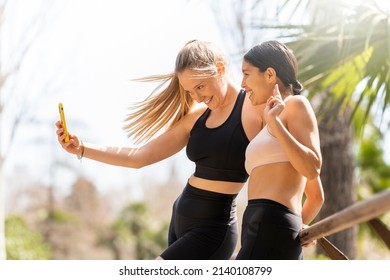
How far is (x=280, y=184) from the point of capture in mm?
2252

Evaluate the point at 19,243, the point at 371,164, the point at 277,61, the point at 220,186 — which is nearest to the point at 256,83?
the point at 277,61

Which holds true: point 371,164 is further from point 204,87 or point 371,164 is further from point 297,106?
point 297,106

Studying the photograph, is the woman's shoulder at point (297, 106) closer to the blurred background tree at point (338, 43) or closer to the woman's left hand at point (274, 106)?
the woman's left hand at point (274, 106)

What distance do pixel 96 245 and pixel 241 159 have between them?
55.5 feet

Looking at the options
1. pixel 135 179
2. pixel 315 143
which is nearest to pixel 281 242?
pixel 315 143

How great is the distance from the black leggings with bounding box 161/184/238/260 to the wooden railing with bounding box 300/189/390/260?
0.38 metres

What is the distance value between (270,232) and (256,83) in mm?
483

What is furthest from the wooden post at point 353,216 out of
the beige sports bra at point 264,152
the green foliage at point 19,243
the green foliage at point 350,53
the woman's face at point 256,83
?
the green foliage at point 19,243

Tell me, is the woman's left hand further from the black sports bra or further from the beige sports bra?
the black sports bra

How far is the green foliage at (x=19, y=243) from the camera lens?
11.7m

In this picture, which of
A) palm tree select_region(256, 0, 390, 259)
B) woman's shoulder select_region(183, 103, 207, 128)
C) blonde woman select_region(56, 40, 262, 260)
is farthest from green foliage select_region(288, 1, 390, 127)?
blonde woman select_region(56, 40, 262, 260)

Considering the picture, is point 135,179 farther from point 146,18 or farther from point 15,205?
point 146,18

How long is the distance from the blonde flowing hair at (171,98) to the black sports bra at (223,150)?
0.64 ft
